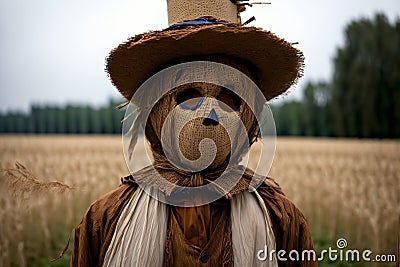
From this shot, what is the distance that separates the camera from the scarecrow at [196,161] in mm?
2025

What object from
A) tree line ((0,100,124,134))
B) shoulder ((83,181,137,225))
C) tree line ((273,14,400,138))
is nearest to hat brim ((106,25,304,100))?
shoulder ((83,181,137,225))

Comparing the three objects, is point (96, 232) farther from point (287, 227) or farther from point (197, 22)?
point (197, 22)

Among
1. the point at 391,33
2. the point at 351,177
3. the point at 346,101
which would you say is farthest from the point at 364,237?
the point at 346,101

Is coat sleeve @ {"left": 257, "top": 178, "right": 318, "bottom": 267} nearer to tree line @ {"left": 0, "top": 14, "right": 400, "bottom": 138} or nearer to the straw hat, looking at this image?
the straw hat

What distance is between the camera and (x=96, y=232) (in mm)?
2176

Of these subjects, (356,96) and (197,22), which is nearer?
(197,22)

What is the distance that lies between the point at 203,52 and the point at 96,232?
3.11 feet

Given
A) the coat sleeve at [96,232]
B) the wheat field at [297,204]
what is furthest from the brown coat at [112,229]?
the wheat field at [297,204]

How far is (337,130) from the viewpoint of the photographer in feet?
99.7

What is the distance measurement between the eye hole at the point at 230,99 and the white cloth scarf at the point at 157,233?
0.39m

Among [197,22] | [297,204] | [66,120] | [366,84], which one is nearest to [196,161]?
[197,22]

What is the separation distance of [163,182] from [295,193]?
163 inches

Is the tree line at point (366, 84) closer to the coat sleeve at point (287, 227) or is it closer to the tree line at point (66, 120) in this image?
the tree line at point (66, 120)

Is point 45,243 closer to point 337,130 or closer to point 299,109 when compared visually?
point 337,130
